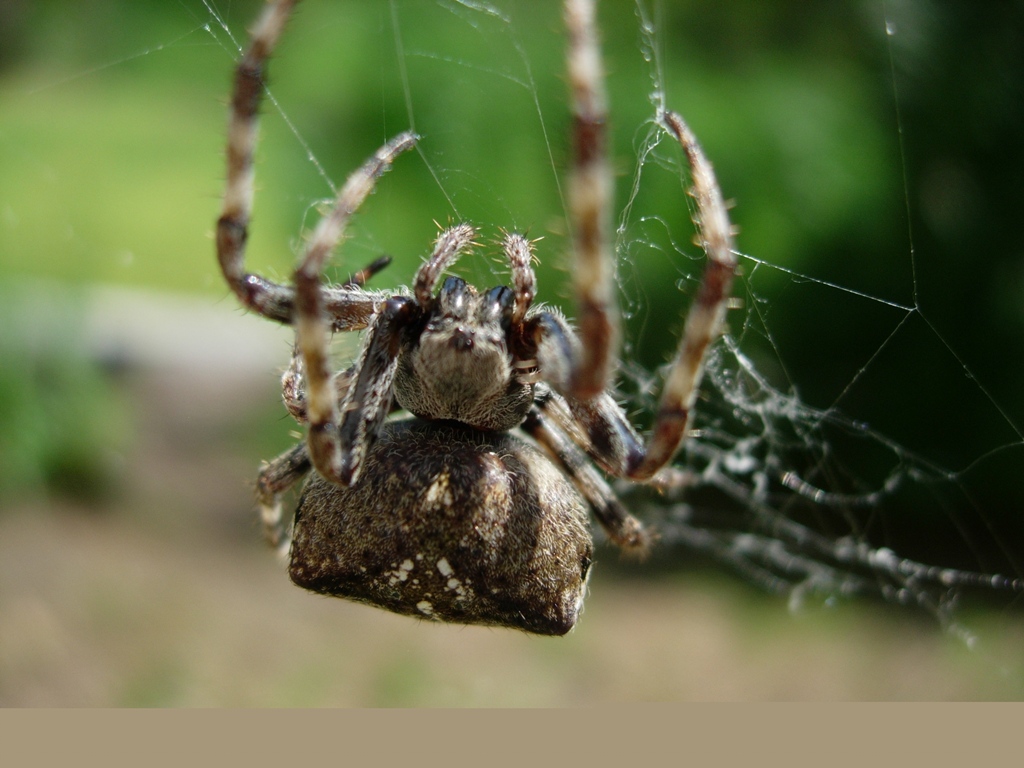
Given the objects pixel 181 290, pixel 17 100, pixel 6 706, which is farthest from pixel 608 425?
pixel 17 100

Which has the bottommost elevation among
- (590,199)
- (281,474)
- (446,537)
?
(281,474)

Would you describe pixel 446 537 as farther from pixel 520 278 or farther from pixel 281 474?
pixel 281 474

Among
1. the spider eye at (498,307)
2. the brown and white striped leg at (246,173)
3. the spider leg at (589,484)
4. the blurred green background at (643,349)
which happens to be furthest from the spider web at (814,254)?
the brown and white striped leg at (246,173)

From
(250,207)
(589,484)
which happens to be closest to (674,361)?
(589,484)

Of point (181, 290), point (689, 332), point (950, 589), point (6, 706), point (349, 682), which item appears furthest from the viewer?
point (181, 290)

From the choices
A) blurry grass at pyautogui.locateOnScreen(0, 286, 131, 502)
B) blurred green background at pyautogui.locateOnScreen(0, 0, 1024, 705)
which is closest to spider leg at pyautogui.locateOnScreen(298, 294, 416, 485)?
blurred green background at pyautogui.locateOnScreen(0, 0, 1024, 705)

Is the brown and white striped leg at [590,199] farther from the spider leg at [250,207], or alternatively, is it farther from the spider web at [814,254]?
the spider web at [814,254]

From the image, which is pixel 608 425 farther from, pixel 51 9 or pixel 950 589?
pixel 51 9
